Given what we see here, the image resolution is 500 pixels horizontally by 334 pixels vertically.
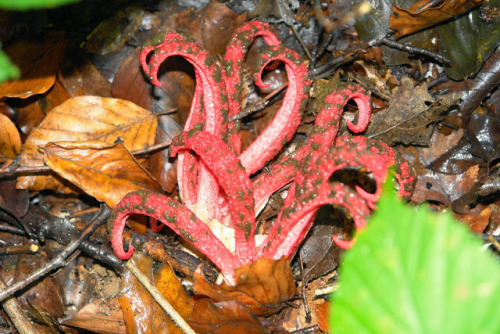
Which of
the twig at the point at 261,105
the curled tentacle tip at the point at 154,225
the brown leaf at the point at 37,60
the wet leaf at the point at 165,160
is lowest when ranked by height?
the curled tentacle tip at the point at 154,225

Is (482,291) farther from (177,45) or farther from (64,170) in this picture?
(64,170)

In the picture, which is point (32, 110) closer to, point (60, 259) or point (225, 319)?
point (60, 259)

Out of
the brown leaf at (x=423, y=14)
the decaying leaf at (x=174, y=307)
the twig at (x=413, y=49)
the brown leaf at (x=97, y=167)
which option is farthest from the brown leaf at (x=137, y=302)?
the brown leaf at (x=423, y=14)

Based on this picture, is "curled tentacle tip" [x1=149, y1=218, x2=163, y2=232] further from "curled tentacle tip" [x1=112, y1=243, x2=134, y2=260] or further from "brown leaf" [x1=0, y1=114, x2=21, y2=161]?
"brown leaf" [x1=0, y1=114, x2=21, y2=161]

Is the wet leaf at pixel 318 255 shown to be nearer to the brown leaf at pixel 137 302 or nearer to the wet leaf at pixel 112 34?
the brown leaf at pixel 137 302

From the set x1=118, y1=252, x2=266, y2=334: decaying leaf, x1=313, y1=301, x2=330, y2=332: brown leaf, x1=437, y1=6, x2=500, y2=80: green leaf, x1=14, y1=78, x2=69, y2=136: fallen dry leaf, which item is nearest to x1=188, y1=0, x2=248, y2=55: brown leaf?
x1=14, y1=78, x2=69, y2=136: fallen dry leaf

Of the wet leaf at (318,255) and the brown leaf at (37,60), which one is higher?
the brown leaf at (37,60)
